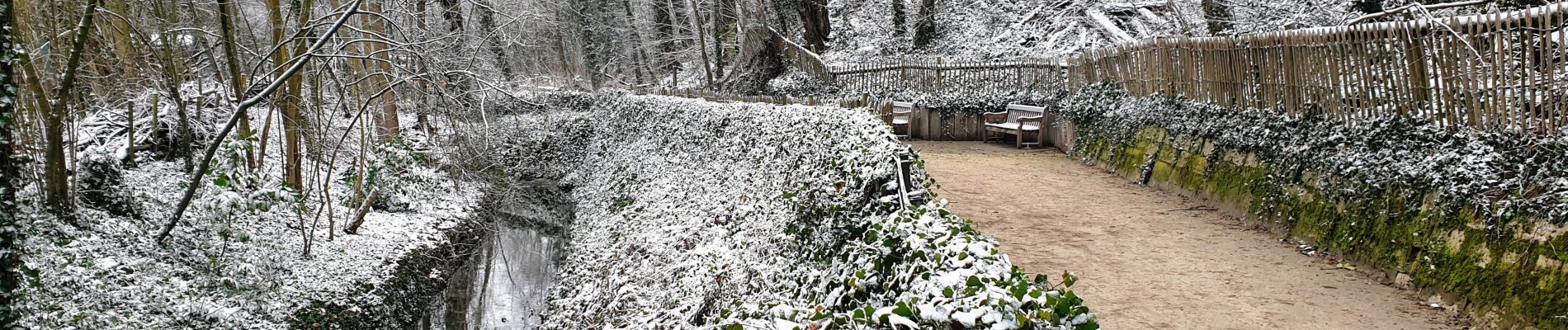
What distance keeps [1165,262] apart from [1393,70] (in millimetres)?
2244

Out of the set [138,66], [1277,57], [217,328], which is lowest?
[217,328]

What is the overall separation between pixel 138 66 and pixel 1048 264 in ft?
32.6

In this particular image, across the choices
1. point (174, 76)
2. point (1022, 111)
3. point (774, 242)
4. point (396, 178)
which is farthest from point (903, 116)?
point (174, 76)

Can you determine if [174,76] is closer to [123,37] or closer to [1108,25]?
[123,37]

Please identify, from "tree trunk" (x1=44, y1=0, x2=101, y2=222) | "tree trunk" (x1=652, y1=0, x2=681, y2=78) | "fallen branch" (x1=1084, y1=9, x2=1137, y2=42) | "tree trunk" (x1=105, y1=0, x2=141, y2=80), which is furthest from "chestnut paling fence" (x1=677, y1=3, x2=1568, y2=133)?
"tree trunk" (x1=652, y1=0, x2=681, y2=78)

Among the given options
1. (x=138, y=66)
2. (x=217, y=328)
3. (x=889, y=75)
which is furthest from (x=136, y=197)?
(x=889, y=75)

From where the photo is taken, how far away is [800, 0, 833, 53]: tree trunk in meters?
23.4

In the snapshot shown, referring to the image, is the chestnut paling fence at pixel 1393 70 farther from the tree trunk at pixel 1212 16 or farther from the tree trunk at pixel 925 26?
the tree trunk at pixel 925 26

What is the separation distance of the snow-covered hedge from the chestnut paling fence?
0.47 ft

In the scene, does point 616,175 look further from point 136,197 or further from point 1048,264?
point 1048,264

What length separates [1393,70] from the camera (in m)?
6.47

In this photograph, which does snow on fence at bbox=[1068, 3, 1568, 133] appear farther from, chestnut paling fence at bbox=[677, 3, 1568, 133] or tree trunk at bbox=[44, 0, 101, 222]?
tree trunk at bbox=[44, 0, 101, 222]

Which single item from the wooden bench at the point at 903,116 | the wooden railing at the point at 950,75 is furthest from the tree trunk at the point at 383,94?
the wooden railing at the point at 950,75

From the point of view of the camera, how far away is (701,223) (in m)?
10.2
